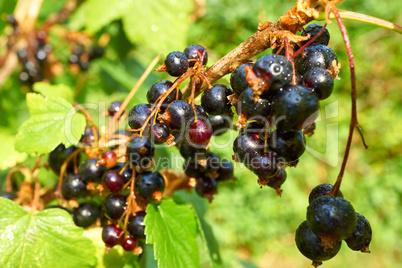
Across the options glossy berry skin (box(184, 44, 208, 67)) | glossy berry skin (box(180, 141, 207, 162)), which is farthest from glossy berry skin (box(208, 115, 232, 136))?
glossy berry skin (box(184, 44, 208, 67))

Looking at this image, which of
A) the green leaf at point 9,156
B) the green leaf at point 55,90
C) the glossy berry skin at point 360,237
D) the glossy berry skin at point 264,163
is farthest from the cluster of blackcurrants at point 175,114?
the green leaf at point 55,90

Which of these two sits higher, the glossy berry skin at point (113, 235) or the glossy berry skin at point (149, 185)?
the glossy berry skin at point (149, 185)

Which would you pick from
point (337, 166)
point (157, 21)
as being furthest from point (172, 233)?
point (337, 166)

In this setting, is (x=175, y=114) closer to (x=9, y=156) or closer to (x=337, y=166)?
(x=9, y=156)

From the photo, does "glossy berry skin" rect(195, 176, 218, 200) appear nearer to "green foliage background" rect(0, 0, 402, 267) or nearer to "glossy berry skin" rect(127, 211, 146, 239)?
"glossy berry skin" rect(127, 211, 146, 239)

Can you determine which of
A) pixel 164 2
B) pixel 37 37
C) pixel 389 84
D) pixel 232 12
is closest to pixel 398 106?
pixel 389 84

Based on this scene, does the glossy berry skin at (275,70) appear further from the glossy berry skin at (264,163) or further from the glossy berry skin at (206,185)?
the glossy berry skin at (206,185)

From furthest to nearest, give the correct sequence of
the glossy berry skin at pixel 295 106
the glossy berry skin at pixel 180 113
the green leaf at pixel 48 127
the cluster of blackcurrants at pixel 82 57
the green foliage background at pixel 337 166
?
the green foliage background at pixel 337 166
the cluster of blackcurrants at pixel 82 57
the green leaf at pixel 48 127
the glossy berry skin at pixel 180 113
the glossy berry skin at pixel 295 106

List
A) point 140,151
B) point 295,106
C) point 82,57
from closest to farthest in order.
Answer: point 295,106 → point 140,151 → point 82,57
